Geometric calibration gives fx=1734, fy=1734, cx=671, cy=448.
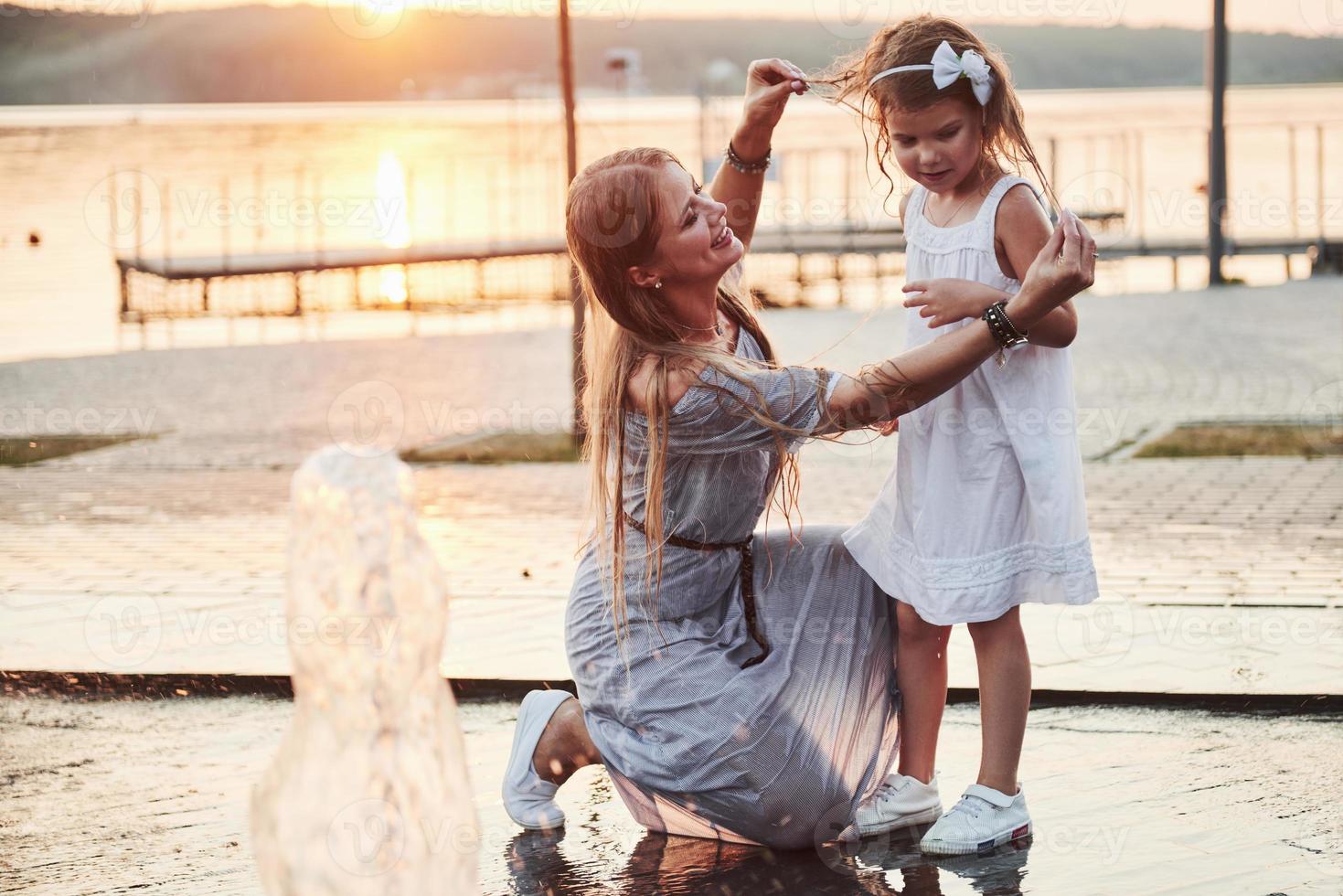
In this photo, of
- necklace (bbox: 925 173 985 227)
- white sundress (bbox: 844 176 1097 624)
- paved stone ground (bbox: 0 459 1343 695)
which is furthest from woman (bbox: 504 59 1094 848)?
paved stone ground (bbox: 0 459 1343 695)

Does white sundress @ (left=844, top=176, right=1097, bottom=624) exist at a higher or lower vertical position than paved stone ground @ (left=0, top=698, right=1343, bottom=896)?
higher

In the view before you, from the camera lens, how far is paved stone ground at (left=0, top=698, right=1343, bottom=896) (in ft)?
12.6

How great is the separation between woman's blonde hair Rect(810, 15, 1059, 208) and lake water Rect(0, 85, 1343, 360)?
417mm

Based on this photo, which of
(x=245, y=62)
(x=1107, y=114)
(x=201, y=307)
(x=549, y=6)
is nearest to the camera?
(x=549, y=6)

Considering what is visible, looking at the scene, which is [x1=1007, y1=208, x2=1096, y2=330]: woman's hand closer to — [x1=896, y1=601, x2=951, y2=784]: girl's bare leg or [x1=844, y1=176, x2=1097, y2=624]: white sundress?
Result: [x1=844, y1=176, x2=1097, y2=624]: white sundress

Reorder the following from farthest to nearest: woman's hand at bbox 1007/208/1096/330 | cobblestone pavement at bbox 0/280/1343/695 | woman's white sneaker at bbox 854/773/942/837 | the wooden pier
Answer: the wooden pier, cobblestone pavement at bbox 0/280/1343/695, woman's white sneaker at bbox 854/773/942/837, woman's hand at bbox 1007/208/1096/330

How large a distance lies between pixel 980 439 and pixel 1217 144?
16.4 metres

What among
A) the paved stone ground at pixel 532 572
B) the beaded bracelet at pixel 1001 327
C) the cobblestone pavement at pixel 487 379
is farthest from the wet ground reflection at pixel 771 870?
the cobblestone pavement at pixel 487 379

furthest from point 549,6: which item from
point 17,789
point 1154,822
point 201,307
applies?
point 201,307

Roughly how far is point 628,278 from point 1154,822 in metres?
1.79

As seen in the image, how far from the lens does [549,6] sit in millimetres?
10656

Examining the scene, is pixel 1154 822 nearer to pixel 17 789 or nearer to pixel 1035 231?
pixel 1035 231

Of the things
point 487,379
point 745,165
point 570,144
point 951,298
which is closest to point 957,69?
point 951,298

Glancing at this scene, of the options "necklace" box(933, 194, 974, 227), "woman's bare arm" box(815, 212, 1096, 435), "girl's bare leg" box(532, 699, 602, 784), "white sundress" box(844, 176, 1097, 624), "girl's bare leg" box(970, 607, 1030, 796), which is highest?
"necklace" box(933, 194, 974, 227)
